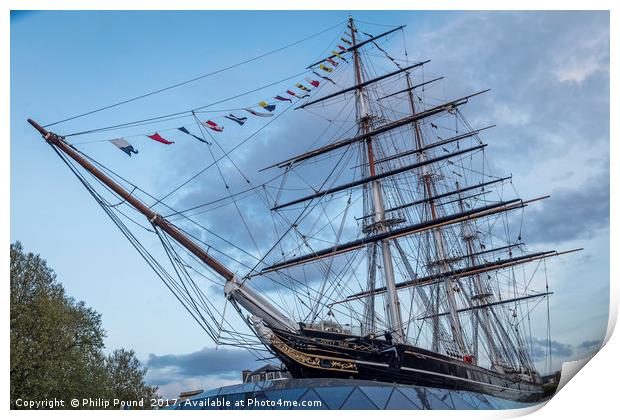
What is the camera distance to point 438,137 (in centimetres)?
3253

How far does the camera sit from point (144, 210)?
16.6 m

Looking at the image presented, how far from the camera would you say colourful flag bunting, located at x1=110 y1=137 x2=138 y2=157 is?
15.3m

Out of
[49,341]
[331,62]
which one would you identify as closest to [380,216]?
[331,62]

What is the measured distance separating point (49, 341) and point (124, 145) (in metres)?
10.3

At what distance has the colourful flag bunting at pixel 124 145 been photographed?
50.3 ft

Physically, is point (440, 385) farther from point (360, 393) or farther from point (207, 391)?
point (207, 391)

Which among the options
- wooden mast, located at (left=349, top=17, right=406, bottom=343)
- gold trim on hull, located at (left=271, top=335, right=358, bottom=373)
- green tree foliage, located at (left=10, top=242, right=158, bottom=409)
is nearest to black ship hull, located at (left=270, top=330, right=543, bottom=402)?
gold trim on hull, located at (left=271, top=335, right=358, bottom=373)

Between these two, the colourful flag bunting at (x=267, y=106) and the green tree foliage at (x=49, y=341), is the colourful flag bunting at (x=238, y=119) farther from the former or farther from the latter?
the green tree foliage at (x=49, y=341)

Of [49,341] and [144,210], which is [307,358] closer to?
[144,210]

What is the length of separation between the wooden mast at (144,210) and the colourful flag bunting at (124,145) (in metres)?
1.32

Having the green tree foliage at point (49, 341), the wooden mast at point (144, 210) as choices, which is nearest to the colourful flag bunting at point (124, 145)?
the wooden mast at point (144, 210)

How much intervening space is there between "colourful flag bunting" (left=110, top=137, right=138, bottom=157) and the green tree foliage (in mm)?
8442
